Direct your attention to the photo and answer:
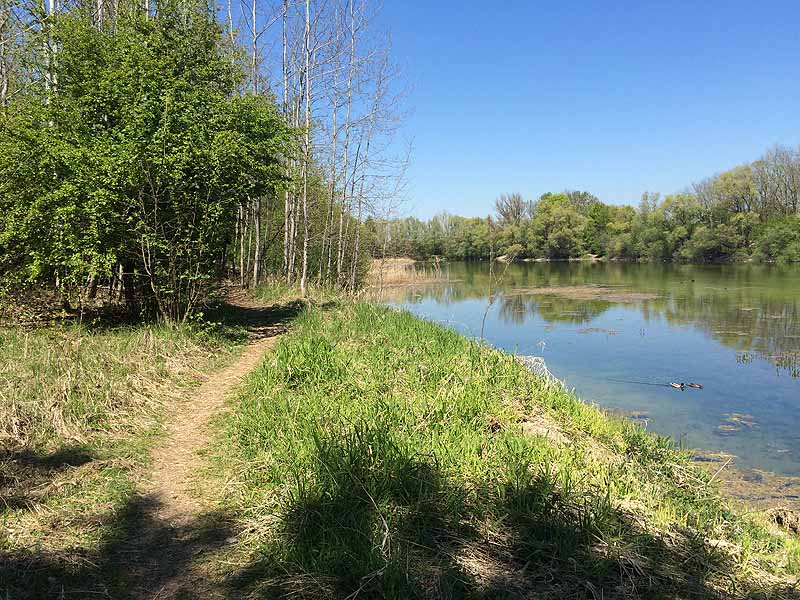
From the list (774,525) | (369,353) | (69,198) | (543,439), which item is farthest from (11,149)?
(774,525)

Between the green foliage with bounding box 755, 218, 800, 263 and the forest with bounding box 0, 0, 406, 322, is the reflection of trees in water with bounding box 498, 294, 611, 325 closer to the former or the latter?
the forest with bounding box 0, 0, 406, 322

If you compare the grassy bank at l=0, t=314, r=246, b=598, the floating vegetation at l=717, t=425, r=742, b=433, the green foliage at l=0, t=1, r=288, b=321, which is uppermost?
the green foliage at l=0, t=1, r=288, b=321

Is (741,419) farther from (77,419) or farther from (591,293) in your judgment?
(591,293)

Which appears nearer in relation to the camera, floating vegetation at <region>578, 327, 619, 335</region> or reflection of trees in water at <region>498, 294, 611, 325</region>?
floating vegetation at <region>578, 327, 619, 335</region>

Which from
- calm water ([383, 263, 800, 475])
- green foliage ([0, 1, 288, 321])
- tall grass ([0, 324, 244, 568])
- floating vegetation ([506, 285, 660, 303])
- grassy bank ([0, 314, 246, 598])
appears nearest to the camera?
grassy bank ([0, 314, 246, 598])

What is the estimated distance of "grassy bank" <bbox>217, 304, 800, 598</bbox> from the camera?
11.0 ft

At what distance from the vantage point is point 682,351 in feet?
49.4

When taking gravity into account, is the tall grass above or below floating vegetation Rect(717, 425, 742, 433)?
above

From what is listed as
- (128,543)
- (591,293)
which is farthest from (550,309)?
(128,543)

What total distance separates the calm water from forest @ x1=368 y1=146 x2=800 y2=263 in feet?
63.6

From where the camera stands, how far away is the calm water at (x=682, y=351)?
9.17 metres

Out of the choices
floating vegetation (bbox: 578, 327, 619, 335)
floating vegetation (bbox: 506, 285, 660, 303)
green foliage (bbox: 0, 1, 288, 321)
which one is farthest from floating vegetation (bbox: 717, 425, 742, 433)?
floating vegetation (bbox: 506, 285, 660, 303)

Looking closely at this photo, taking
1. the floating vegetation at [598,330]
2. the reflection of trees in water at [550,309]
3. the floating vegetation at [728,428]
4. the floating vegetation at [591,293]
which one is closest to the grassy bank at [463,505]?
the floating vegetation at [728,428]

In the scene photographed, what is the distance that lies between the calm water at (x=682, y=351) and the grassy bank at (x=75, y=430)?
20.8 ft
